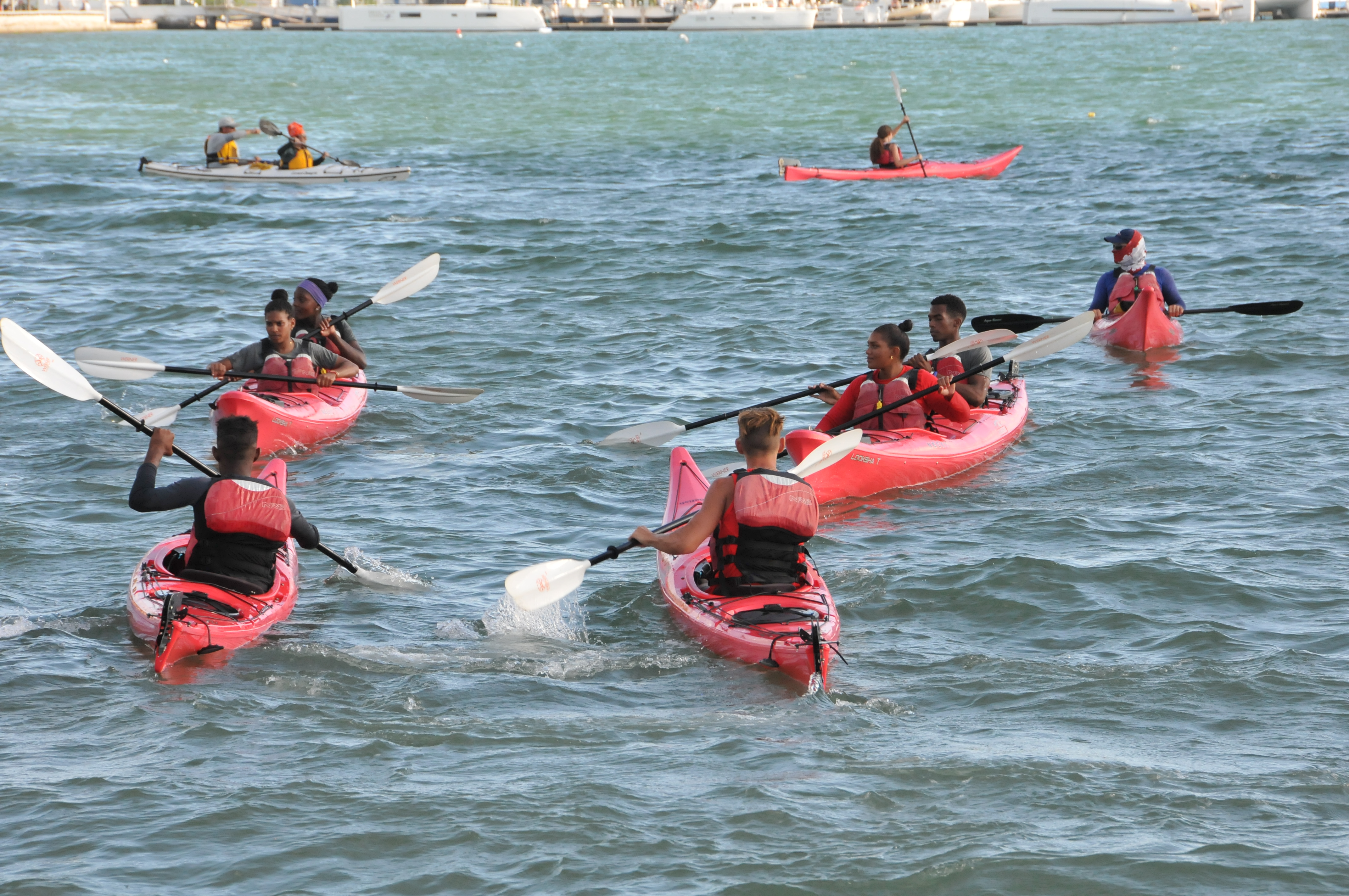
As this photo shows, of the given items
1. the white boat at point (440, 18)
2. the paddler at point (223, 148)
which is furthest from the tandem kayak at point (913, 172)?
the white boat at point (440, 18)

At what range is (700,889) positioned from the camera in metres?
5.01

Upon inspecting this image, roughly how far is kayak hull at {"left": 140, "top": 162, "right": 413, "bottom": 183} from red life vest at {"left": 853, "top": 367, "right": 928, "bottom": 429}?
16.2 m

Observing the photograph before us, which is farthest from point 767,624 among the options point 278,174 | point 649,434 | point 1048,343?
point 278,174

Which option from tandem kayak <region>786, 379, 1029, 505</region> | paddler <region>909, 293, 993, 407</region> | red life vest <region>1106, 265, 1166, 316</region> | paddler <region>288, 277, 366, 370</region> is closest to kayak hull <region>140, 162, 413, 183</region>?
paddler <region>288, 277, 366, 370</region>

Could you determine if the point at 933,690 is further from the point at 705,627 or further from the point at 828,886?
the point at 828,886

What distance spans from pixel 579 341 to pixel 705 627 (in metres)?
7.89

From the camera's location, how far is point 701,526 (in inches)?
266

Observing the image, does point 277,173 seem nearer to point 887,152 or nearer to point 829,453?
point 887,152

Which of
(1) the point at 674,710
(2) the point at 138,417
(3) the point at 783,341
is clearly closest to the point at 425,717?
(1) the point at 674,710

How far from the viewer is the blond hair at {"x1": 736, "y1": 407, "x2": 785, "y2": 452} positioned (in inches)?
267

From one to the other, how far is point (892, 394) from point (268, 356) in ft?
15.5

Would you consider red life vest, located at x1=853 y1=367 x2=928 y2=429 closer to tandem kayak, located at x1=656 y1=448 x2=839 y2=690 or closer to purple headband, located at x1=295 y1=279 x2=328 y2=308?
tandem kayak, located at x1=656 y1=448 x2=839 y2=690

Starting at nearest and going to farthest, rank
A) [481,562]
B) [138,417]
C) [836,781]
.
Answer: [836,781], [481,562], [138,417]

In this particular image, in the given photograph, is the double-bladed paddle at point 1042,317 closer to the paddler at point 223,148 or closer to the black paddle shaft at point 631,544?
the black paddle shaft at point 631,544
